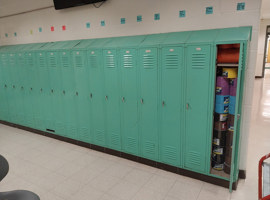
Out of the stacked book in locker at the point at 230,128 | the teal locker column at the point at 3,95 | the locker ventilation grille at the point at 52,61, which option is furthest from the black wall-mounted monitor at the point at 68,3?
the stacked book in locker at the point at 230,128

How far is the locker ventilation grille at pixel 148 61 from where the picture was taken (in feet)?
10.3

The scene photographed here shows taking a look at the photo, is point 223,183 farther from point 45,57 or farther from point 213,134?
point 45,57

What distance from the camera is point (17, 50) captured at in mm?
5055

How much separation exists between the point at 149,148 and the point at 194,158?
75 cm

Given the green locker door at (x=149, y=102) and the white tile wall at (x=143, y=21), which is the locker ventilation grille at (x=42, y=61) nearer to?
the white tile wall at (x=143, y=21)

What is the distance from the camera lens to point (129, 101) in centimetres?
352

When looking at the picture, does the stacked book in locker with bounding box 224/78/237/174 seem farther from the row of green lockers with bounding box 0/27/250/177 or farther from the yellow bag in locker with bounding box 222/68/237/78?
the row of green lockers with bounding box 0/27/250/177

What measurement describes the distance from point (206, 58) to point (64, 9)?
11.0 ft

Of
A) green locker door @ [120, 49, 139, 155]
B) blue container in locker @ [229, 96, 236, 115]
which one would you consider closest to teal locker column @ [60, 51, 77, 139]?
green locker door @ [120, 49, 139, 155]

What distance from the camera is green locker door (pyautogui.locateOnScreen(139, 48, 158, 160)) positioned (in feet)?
10.4

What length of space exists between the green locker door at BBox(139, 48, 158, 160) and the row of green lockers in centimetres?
1

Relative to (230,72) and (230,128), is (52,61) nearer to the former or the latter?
(230,72)

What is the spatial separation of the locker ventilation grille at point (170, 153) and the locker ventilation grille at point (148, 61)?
1.30 meters

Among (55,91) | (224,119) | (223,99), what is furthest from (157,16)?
(55,91)
